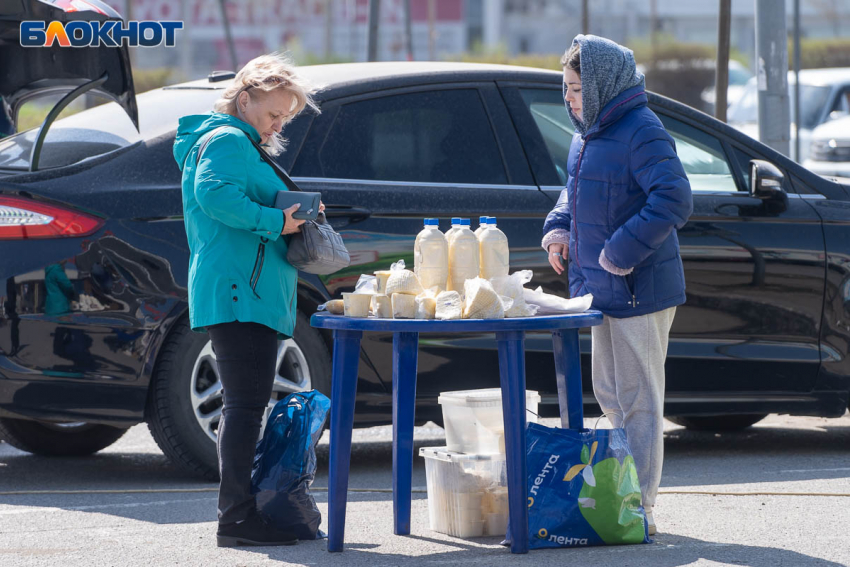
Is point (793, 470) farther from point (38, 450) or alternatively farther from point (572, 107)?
point (38, 450)

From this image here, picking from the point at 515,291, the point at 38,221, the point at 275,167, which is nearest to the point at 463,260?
the point at 515,291

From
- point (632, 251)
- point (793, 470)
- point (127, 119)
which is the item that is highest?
point (127, 119)

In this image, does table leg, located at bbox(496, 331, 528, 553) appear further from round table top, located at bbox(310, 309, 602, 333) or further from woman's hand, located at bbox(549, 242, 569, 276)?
woman's hand, located at bbox(549, 242, 569, 276)

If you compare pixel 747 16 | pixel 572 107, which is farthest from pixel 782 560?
Result: pixel 747 16

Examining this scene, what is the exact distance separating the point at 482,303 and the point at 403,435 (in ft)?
2.28

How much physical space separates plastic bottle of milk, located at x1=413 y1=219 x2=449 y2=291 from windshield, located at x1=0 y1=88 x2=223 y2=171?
1.55 meters

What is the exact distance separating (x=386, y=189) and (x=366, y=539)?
1600mm

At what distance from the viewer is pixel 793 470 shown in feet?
18.2

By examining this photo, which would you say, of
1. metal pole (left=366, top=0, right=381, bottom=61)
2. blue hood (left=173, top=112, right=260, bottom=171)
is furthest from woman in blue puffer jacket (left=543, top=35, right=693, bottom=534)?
metal pole (left=366, top=0, right=381, bottom=61)

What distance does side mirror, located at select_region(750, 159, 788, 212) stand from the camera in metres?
5.50

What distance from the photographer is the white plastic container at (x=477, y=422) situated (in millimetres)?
4359

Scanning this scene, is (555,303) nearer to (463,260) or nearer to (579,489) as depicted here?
(463,260)

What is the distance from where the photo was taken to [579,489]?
13.4 feet

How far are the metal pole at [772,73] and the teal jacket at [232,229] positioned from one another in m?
4.69
